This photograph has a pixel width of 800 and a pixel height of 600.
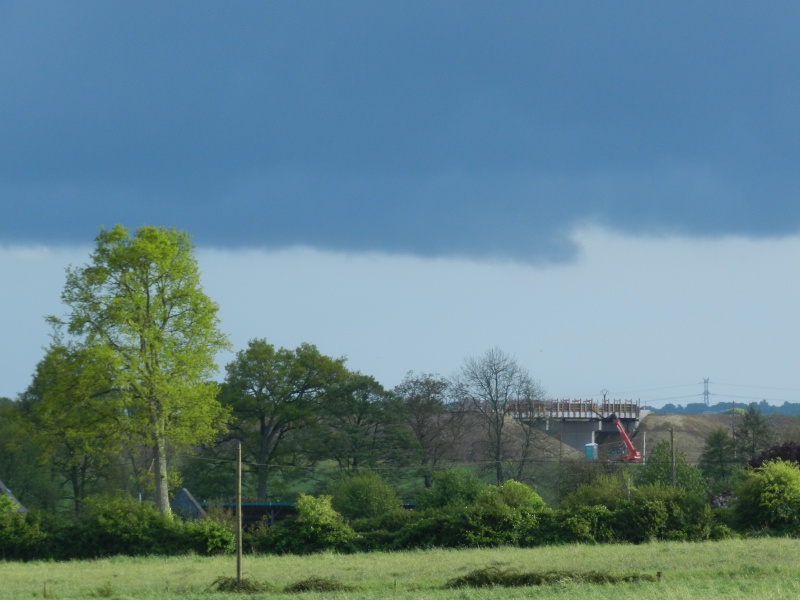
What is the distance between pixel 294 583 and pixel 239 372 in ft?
139

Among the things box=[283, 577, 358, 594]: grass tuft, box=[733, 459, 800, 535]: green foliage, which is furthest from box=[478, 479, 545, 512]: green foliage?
box=[283, 577, 358, 594]: grass tuft

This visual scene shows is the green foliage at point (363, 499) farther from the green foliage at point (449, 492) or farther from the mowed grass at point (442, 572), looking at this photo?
the mowed grass at point (442, 572)

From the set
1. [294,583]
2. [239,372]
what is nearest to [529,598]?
[294,583]

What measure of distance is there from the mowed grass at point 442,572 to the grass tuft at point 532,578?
0.59 meters

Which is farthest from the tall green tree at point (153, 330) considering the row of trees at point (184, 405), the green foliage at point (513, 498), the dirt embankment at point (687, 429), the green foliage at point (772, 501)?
the dirt embankment at point (687, 429)

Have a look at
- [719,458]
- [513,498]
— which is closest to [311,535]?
[513,498]

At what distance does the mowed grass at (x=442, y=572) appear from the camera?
74.0 ft

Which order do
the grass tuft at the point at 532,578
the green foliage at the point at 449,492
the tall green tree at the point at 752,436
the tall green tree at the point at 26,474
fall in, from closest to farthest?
1. the grass tuft at the point at 532,578
2. the green foliage at the point at 449,492
3. the tall green tree at the point at 26,474
4. the tall green tree at the point at 752,436

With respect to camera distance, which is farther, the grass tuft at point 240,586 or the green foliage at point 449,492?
→ the green foliage at point 449,492

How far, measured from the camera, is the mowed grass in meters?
22.6

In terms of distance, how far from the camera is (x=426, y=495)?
5238cm

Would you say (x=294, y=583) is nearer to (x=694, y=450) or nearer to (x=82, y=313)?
(x=82, y=313)

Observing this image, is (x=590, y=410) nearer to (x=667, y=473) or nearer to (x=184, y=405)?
(x=667, y=473)

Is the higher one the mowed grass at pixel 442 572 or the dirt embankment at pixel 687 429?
the dirt embankment at pixel 687 429
